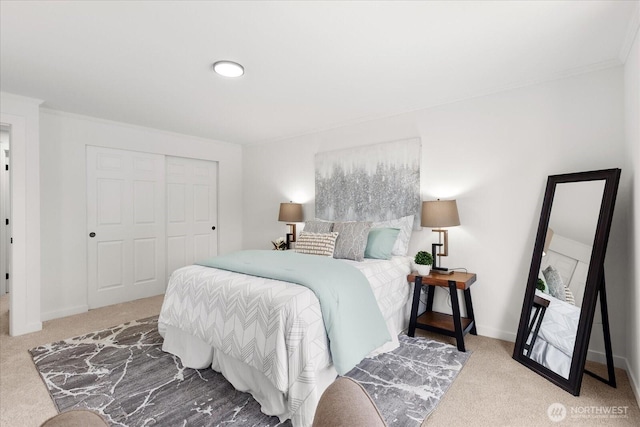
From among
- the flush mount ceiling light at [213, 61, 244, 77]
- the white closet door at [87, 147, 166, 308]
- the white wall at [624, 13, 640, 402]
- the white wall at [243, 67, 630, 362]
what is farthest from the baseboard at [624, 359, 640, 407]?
the white closet door at [87, 147, 166, 308]

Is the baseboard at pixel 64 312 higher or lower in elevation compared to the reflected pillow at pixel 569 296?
lower

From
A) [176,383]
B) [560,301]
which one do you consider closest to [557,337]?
[560,301]

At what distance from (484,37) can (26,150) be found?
4.10 m

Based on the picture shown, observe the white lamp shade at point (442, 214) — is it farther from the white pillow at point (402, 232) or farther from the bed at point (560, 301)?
the bed at point (560, 301)

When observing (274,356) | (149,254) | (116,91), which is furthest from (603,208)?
(149,254)

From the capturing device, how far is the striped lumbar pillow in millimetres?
3178

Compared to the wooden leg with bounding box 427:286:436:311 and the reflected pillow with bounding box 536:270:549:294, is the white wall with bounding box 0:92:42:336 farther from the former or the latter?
the reflected pillow with bounding box 536:270:549:294

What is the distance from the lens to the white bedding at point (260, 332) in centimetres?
175

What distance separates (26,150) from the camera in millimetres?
3084

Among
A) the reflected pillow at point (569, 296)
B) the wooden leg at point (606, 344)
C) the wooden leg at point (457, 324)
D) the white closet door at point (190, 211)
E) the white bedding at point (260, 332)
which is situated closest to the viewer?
the white bedding at point (260, 332)

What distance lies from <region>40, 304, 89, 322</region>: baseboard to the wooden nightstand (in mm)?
3723

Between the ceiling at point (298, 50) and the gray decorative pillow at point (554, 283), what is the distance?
1.59m

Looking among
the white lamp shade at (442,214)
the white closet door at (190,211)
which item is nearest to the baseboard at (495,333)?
the white lamp shade at (442,214)

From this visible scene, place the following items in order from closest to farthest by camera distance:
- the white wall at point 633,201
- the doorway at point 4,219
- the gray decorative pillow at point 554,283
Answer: the white wall at point 633,201, the gray decorative pillow at point 554,283, the doorway at point 4,219
